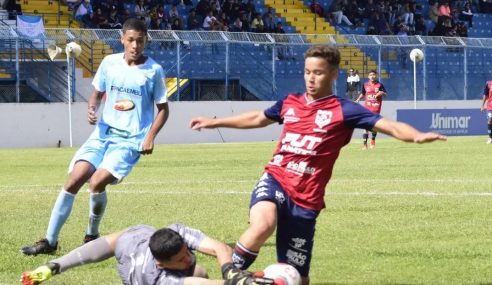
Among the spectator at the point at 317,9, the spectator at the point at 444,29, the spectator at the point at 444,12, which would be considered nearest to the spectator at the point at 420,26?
the spectator at the point at 444,29

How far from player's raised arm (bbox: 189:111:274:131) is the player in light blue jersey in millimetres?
2590

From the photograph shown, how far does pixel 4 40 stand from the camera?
131 feet

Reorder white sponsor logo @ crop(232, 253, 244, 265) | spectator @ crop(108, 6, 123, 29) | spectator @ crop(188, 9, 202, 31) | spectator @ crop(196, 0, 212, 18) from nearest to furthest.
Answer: white sponsor logo @ crop(232, 253, 244, 265) < spectator @ crop(108, 6, 123, 29) < spectator @ crop(188, 9, 202, 31) < spectator @ crop(196, 0, 212, 18)

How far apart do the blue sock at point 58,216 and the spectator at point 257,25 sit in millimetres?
37848

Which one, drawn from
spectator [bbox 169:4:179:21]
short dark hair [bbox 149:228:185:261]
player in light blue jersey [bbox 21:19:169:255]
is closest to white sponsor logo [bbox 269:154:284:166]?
short dark hair [bbox 149:228:185:261]

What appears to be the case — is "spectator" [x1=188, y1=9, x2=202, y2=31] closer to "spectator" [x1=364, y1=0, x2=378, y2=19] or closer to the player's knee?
"spectator" [x1=364, y1=0, x2=378, y2=19]

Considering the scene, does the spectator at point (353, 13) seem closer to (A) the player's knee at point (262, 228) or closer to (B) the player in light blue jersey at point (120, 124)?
(B) the player in light blue jersey at point (120, 124)

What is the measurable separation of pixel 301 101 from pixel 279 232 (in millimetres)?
1036

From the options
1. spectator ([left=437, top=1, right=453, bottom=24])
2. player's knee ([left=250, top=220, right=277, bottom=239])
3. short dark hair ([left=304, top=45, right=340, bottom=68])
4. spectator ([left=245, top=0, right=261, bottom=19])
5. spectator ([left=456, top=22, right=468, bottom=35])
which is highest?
short dark hair ([left=304, top=45, right=340, bottom=68])

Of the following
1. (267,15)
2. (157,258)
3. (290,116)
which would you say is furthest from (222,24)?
(157,258)

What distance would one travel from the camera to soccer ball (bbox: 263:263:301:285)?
775 cm

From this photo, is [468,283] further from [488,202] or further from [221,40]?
[221,40]

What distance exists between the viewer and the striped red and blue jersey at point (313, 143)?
8648 mm

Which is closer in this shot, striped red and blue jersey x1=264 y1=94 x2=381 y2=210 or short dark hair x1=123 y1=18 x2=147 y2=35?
striped red and blue jersey x1=264 y1=94 x2=381 y2=210
